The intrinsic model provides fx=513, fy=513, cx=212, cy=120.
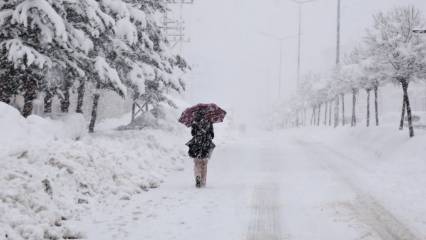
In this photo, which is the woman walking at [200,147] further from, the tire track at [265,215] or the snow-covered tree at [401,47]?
the snow-covered tree at [401,47]

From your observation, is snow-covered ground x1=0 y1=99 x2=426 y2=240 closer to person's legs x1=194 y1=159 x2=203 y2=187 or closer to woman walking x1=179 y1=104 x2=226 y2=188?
person's legs x1=194 y1=159 x2=203 y2=187

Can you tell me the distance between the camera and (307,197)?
1002 cm

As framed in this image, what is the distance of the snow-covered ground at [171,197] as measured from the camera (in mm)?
6910

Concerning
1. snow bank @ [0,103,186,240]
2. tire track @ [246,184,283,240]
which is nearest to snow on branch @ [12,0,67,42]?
snow bank @ [0,103,186,240]

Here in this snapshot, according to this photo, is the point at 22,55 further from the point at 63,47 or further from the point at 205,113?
the point at 205,113

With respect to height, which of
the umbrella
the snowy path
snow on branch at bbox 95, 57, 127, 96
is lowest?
the snowy path

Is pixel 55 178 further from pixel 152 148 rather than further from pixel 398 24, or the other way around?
pixel 398 24

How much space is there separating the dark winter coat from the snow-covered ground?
0.77 metres

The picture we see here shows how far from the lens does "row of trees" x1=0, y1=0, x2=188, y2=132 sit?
12586 mm

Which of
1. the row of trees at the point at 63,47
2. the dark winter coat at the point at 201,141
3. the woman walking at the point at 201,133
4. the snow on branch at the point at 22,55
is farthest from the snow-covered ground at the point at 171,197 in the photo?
the snow on branch at the point at 22,55

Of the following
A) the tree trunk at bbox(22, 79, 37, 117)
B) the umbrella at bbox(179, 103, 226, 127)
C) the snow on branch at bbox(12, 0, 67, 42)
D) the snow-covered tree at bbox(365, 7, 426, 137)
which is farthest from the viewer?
the snow-covered tree at bbox(365, 7, 426, 137)

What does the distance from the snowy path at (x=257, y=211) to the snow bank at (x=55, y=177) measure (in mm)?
473

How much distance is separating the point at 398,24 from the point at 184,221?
18167 mm

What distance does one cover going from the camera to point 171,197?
983 centimetres
